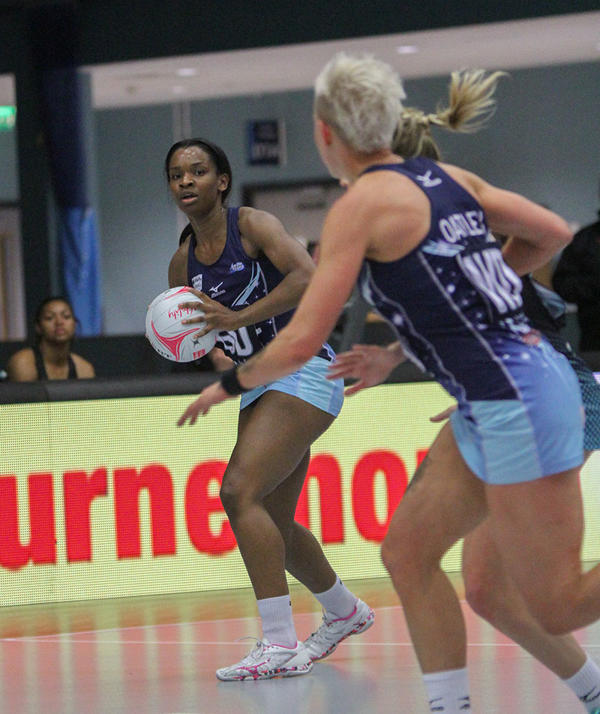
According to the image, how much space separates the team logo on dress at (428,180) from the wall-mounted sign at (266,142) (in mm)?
11111

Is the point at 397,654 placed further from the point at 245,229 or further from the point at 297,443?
the point at 245,229

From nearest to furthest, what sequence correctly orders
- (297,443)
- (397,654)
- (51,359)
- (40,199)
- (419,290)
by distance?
(419,290), (297,443), (397,654), (51,359), (40,199)

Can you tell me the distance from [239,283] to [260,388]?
0.33m

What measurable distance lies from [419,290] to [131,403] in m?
3.29

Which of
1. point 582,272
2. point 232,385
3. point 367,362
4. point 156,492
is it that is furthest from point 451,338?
point 582,272

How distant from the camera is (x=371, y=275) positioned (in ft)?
7.80

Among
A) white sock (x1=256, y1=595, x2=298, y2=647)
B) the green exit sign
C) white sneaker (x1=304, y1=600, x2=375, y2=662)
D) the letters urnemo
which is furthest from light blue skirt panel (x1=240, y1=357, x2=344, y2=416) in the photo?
the green exit sign

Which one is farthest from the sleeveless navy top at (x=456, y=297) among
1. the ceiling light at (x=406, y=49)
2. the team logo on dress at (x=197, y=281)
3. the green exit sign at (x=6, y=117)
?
the green exit sign at (x=6, y=117)

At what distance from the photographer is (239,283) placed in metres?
3.68

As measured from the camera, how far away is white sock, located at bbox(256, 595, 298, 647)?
360 centimetres

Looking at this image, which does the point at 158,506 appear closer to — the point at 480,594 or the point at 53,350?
the point at 53,350

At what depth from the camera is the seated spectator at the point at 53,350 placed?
6.55 m

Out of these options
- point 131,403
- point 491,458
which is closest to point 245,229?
point 491,458

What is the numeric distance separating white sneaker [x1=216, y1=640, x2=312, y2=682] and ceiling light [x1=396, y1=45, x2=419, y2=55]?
7.93 metres
